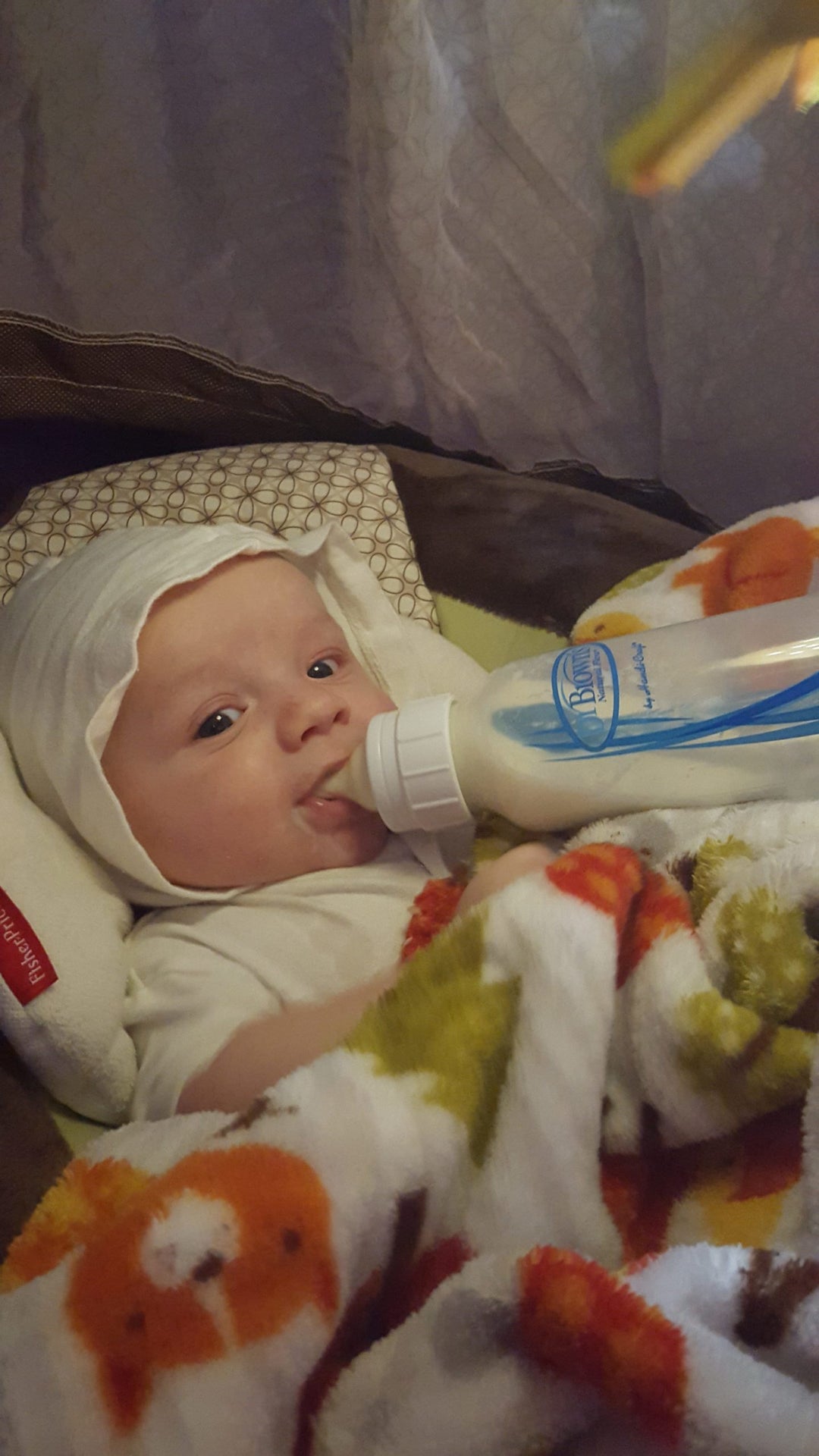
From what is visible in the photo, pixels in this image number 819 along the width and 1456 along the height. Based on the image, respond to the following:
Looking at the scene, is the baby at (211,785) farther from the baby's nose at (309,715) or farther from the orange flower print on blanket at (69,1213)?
the orange flower print on blanket at (69,1213)

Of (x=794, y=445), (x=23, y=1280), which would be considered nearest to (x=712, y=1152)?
(x=23, y=1280)

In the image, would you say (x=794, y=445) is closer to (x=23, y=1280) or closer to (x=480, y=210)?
(x=480, y=210)

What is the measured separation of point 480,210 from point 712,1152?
0.91 metres

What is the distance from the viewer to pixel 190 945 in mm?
826

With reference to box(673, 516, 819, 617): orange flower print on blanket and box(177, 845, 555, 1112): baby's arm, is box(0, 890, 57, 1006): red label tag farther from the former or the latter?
box(673, 516, 819, 617): orange flower print on blanket

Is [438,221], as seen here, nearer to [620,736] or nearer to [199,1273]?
[620,736]

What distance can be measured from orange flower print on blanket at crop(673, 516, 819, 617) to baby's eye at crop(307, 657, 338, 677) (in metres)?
0.32

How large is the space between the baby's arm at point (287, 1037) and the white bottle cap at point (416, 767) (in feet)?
0.19

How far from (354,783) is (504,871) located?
5.6 inches

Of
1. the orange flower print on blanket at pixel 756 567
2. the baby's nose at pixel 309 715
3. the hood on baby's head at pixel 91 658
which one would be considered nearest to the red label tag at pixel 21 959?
the hood on baby's head at pixel 91 658

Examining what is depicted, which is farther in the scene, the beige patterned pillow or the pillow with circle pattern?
the beige patterned pillow

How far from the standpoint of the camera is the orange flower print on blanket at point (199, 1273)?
0.48 meters

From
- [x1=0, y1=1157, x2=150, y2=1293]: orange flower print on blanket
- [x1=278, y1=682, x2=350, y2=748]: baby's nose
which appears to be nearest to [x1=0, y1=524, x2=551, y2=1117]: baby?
[x1=278, y1=682, x2=350, y2=748]: baby's nose

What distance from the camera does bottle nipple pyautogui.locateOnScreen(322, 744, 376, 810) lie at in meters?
0.76
